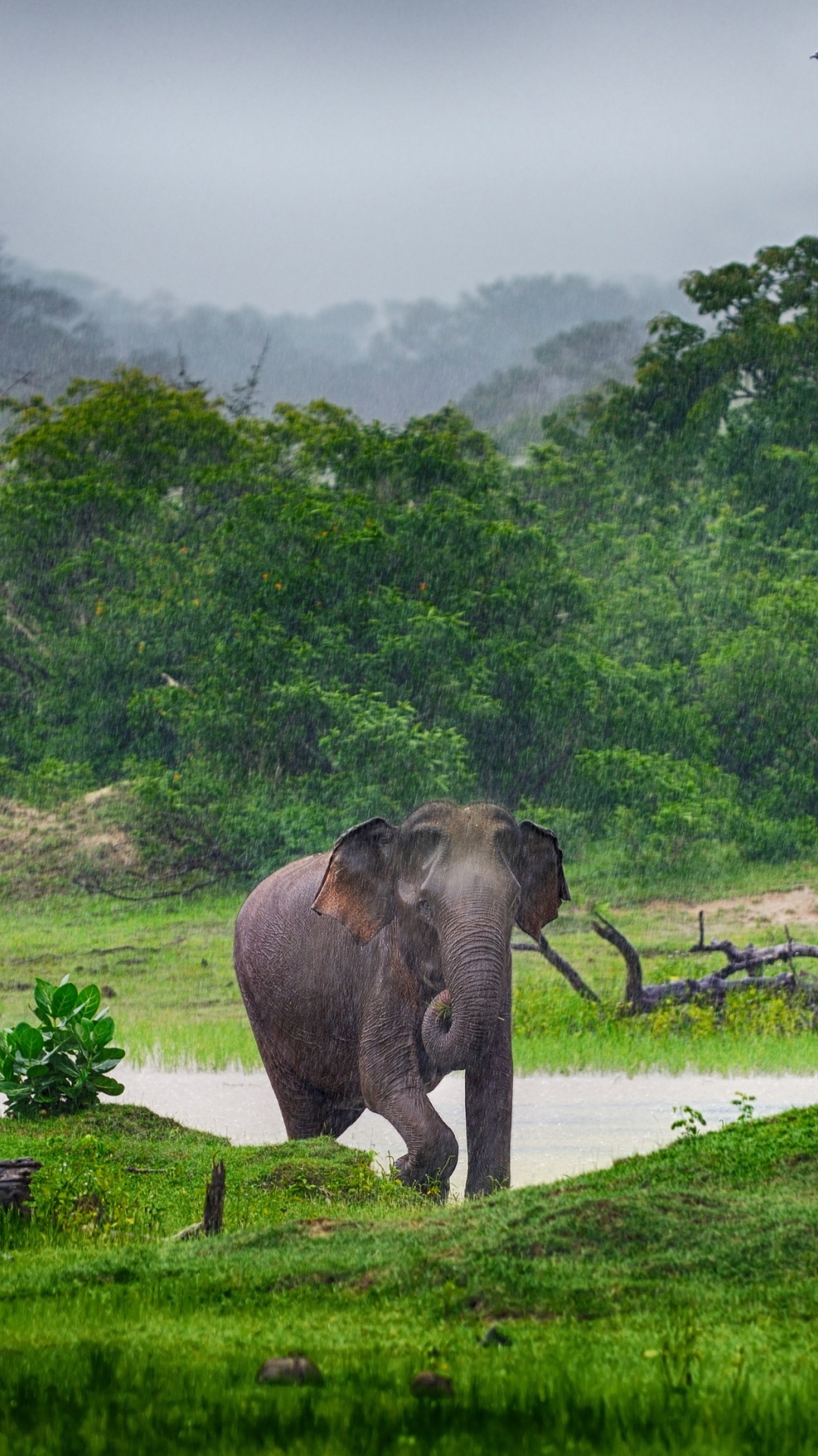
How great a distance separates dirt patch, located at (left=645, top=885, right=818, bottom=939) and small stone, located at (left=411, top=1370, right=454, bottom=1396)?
23.6 metres

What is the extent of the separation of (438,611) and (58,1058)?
831 inches

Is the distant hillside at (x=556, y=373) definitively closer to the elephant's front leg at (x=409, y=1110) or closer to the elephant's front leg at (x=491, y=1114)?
the elephant's front leg at (x=409, y=1110)

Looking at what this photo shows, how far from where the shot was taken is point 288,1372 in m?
3.94

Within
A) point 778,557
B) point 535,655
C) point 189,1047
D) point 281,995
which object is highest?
point 778,557

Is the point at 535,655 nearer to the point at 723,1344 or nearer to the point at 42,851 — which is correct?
the point at 42,851

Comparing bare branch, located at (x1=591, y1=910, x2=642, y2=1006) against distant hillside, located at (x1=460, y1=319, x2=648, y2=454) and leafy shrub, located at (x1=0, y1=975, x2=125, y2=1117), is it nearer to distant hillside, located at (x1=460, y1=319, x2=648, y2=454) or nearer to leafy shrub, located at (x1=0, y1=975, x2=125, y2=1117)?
leafy shrub, located at (x1=0, y1=975, x2=125, y2=1117)

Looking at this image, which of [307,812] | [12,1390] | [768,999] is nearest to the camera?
[12,1390]

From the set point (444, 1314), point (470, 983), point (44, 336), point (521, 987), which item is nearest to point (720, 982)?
point (521, 987)

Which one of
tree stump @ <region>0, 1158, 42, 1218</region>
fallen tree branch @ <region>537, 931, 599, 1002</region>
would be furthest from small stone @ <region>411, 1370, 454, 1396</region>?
fallen tree branch @ <region>537, 931, 599, 1002</region>

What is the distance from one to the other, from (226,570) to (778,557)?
10.4m

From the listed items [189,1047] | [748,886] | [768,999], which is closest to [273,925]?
[768,999]

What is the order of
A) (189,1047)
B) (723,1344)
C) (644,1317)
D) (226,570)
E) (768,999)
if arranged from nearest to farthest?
(723,1344) → (644,1317) → (768,999) → (189,1047) → (226,570)

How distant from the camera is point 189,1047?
20.1 metres

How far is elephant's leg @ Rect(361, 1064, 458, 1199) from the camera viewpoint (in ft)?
28.9
